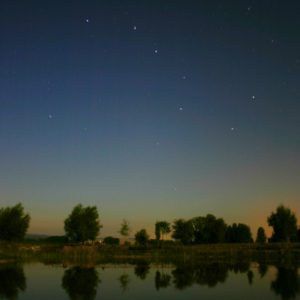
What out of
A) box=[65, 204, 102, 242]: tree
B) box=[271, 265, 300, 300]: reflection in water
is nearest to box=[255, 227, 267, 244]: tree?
box=[65, 204, 102, 242]: tree

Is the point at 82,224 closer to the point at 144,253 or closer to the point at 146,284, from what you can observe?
the point at 144,253

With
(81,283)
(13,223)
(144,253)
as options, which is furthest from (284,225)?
(81,283)

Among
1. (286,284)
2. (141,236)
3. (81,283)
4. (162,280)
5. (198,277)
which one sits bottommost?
(286,284)

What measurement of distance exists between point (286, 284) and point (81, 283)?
14760 millimetres

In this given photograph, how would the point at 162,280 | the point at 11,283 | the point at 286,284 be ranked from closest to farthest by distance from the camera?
the point at 286,284 → the point at 11,283 → the point at 162,280

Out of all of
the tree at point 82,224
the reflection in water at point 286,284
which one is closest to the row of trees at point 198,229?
the tree at point 82,224

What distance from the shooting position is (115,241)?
10312 centimetres

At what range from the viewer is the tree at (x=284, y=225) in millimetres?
102250

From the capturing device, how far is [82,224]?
90.1 metres

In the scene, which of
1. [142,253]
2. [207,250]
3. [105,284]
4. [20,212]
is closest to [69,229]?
[20,212]

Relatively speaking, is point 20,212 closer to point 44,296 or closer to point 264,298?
point 44,296

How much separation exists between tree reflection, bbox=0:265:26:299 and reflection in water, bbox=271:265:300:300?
1616cm

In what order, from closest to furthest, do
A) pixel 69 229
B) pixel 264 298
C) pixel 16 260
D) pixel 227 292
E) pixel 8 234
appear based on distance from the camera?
pixel 264 298 < pixel 227 292 < pixel 16 260 < pixel 8 234 < pixel 69 229

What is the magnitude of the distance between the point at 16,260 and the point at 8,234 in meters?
22.0
